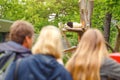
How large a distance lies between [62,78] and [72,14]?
72.9 feet

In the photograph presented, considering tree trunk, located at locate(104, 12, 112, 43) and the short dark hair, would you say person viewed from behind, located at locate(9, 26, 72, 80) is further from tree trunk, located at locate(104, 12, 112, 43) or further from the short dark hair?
tree trunk, located at locate(104, 12, 112, 43)

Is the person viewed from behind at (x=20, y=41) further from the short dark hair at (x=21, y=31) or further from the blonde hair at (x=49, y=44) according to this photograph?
the blonde hair at (x=49, y=44)

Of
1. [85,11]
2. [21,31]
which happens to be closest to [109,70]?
[21,31]

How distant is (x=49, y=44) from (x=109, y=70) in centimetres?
86

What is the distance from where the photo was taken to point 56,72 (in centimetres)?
432

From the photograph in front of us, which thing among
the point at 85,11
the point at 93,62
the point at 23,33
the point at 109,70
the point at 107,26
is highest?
the point at 23,33

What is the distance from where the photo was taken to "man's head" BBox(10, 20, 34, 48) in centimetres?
477

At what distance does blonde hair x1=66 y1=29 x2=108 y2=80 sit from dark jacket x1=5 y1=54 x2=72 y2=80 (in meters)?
0.52

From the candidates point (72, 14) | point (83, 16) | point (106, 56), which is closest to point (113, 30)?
point (72, 14)

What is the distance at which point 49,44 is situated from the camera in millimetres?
4363

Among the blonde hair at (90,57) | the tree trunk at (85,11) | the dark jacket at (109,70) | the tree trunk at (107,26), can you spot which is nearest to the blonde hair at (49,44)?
the blonde hair at (90,57)

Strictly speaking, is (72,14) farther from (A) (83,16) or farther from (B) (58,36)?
(B) (58,36)

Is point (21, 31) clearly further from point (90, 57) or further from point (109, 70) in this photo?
point (109, 70)

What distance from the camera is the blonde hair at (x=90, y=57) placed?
4.74 metres
